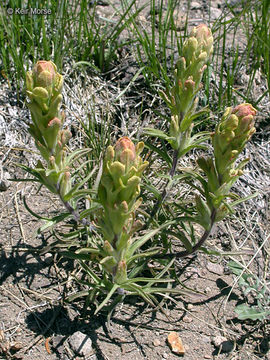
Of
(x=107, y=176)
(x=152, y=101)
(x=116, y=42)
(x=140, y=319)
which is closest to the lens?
(x=107, y=176)

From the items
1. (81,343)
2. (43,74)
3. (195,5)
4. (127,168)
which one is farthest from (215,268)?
(195,5)

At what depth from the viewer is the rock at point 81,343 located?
249cm

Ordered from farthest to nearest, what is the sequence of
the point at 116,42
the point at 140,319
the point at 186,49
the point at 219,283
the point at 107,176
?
1. the point at 116,42
2. the point at 219,283
3. the point at 140,319
4. the point at 186,49
5. the point at 107,176

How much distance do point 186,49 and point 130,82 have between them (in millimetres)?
1530

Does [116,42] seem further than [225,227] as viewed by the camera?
Yes

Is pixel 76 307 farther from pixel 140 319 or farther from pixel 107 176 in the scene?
pixel 107 176

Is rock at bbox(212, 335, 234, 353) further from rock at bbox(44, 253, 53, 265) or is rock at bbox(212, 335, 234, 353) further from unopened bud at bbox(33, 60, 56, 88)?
unopened bud at bbox(33, 60, 56, 88)

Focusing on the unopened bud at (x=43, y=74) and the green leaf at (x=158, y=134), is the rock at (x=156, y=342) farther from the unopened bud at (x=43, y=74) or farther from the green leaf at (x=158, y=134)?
the unopened bud at (x=43, y=74)

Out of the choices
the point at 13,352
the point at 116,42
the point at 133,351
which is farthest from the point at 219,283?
the point at 116,42

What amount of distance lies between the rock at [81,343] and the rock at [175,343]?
47 centimetres

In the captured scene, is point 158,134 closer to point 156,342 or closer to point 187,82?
point 187,82

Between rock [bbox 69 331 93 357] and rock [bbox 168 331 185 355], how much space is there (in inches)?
18.5

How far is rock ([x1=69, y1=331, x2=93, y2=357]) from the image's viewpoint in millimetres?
2488

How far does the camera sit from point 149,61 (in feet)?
12.7
